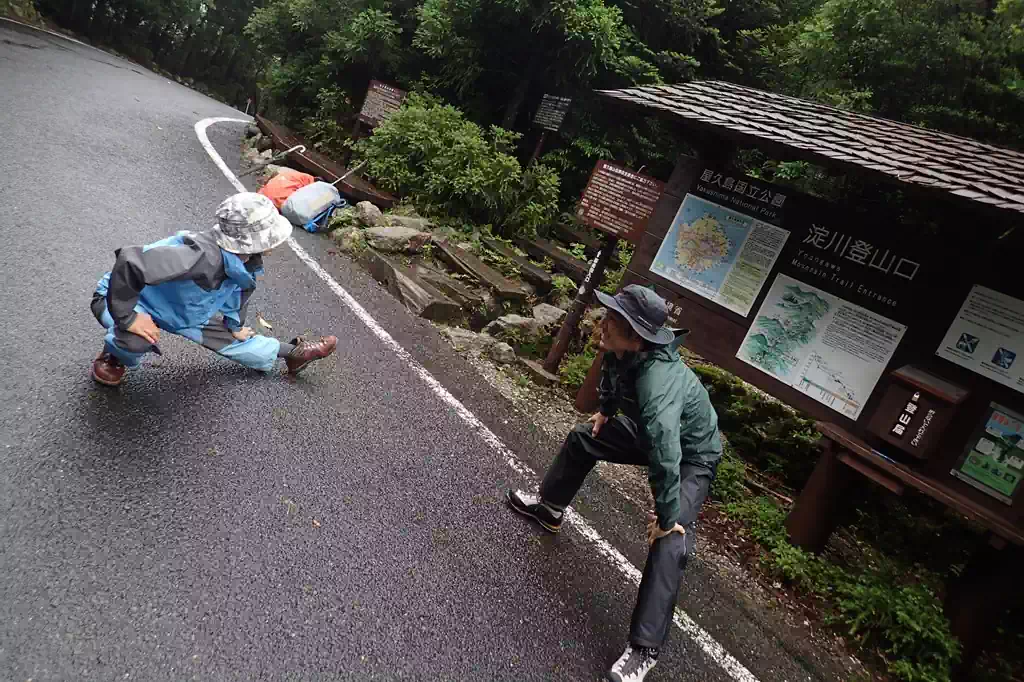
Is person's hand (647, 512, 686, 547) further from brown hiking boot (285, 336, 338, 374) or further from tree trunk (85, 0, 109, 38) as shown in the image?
tree trunk (85, 0, 109, 38)

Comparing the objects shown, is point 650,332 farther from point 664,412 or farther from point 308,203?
point 308,203

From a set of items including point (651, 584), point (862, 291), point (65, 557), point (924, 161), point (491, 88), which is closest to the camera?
point (65, 557)

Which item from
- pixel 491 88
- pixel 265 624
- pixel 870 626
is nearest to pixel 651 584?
pixel 265 624

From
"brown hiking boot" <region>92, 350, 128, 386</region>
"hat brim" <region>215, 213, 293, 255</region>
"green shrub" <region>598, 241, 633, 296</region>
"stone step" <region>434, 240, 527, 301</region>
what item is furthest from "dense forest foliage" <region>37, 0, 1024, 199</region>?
"brown hiking boot" <region>92, 350, 128, 386</region>

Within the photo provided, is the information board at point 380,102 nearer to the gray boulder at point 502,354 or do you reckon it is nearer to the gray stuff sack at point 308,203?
the gray stuff sack at point 308,203

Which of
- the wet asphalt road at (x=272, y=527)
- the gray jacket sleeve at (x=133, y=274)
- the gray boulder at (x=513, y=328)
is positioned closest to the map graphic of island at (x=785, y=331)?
the wet asphalt road at (x=272, y=527)

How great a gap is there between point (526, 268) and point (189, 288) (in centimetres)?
597

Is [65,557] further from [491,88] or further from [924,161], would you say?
[491,88]

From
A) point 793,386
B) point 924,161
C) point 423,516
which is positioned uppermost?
point 924,161

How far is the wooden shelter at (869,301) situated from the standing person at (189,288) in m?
3.81

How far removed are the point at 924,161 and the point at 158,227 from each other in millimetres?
7410

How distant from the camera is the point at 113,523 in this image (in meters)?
2.87

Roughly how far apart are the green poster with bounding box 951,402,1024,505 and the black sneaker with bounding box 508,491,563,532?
9.62ft

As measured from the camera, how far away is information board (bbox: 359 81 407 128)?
1180cm
